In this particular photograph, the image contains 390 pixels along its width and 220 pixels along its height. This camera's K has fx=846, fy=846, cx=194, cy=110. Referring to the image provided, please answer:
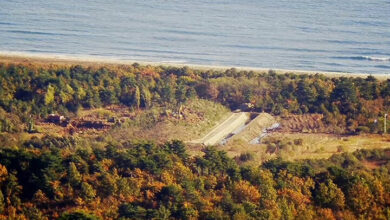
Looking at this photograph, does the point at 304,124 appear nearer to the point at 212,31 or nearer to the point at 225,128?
the point at 225,128

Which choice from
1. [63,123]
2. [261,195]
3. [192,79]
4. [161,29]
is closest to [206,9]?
[161,29]

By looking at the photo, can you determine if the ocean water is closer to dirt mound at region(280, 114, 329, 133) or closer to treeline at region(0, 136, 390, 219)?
dirt mound at region(280, 114, 329, 133)

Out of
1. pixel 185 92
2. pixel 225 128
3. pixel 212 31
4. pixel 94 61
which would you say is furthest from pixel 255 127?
pixel 212 31

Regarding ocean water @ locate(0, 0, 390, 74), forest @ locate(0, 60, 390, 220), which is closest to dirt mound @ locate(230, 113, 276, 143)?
forest @ locate(0, 60, 390, 220)

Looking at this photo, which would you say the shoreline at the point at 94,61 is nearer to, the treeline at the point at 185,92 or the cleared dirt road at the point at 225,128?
the treeline at the point at 185,92

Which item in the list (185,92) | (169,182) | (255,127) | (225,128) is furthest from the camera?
(185,92)

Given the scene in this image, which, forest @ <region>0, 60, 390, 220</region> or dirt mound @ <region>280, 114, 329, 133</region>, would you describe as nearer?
forest @ <region>0, 60, 390, 220</region>
